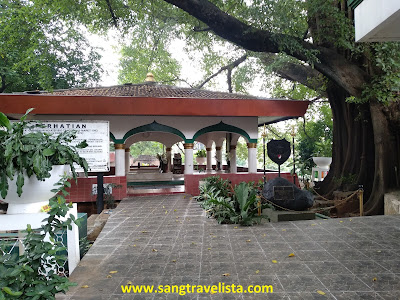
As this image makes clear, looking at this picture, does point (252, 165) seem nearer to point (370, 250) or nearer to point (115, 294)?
point (370, 250)

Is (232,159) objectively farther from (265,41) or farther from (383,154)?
(383,154)

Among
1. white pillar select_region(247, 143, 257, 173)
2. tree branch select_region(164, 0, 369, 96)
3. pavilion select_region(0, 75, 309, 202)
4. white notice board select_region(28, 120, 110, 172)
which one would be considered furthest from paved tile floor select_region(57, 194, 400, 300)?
white pillar select_region(247, 143, 257, 173)

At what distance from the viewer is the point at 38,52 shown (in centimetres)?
1112

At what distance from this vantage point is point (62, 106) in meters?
7.70

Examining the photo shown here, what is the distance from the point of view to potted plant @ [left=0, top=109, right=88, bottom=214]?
2334mm

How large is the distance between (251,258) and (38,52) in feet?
37.9

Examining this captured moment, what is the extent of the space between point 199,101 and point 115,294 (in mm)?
6283

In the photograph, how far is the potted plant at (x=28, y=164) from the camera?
7.66 ft

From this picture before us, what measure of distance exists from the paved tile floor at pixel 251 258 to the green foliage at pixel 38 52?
5.77m

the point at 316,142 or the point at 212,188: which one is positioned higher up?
the point at 316,142

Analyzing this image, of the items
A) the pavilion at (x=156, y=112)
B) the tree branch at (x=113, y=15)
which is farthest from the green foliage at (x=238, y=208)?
the tree branch at (x=113, y=15)

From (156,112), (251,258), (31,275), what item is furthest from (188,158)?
(31,275)

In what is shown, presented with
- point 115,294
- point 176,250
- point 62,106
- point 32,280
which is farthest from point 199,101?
point 32,280

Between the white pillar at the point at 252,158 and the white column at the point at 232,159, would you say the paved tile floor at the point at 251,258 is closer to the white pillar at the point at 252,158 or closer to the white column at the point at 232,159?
the white pillar at the point at 252,158
